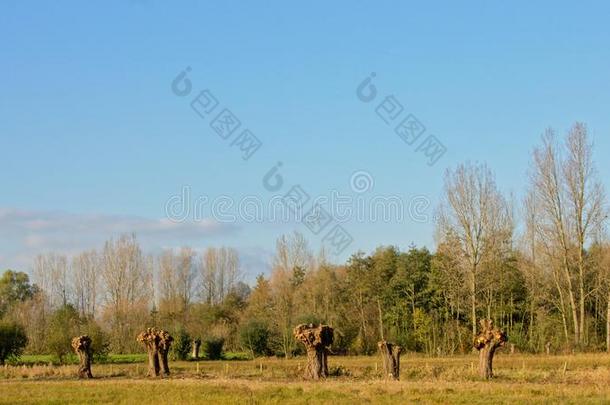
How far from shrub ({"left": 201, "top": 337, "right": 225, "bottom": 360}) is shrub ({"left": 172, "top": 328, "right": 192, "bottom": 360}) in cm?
140

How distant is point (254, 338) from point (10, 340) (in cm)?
1993

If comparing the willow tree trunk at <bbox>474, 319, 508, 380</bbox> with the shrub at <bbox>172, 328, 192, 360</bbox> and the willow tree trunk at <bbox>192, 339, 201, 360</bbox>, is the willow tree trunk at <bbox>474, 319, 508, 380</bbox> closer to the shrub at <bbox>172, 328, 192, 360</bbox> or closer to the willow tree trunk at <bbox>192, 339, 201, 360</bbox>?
the shrub at <bbox>172, 328, 192, 360</bbox>

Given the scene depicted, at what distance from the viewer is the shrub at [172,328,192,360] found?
61.9 meters

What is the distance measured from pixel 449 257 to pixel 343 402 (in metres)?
41.4

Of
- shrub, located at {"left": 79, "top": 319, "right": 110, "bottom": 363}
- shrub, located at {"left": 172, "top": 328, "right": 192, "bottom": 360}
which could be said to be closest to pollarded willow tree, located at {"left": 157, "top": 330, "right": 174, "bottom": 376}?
shrub, located at {"left": 79, "top": 319, "right": 110, "bottom": 363}

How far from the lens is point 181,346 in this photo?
62.1m

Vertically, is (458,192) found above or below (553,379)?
above

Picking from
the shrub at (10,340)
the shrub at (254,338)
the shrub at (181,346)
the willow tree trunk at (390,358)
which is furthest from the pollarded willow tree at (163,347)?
the shrub at (254,338)

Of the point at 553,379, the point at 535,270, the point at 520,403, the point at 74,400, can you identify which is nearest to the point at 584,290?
the point at 535,270

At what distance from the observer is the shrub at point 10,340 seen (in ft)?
182

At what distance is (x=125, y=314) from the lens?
271 ft

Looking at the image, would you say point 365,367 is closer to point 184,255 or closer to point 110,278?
point 110,278

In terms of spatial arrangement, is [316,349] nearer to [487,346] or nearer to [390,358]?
[390,358]

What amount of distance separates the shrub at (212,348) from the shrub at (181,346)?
1.40 m
